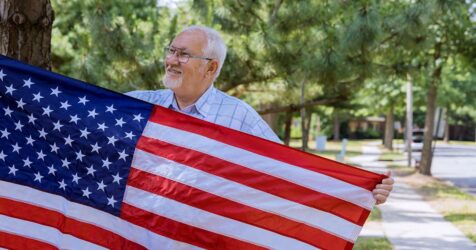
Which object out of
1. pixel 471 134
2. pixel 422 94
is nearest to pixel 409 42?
pixel 422 94

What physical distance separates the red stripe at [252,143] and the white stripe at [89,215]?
21.8 inches

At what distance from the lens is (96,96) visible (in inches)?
134

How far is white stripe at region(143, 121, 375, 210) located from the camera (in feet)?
11.0

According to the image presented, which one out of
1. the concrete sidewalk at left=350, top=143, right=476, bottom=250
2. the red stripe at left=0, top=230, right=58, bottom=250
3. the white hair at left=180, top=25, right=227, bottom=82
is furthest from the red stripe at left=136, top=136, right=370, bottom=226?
the concrete sidewalk at left=350, top=143, right=476, bottom=250

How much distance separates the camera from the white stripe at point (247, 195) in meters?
3.30

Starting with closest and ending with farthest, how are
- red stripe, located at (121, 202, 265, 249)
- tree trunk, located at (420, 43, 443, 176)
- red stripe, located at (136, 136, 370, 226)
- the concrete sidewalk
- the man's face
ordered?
red stripe, located at (121, 202, 265, 249) < red stripe, located at (136, 136, 370, 226) < the man's face < the concrete sidewalk < tree trunk, located at (420, 43, 443, 176)

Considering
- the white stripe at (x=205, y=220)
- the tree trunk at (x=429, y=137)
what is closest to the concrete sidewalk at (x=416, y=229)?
the white stripe at (x=205, y=220)

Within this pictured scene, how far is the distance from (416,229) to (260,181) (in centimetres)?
727

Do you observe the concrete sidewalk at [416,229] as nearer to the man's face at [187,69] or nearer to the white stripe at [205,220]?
the white stripe at [205,220]

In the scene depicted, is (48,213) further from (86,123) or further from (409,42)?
(409,42)

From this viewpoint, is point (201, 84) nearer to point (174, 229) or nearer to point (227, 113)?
point (227, 113)

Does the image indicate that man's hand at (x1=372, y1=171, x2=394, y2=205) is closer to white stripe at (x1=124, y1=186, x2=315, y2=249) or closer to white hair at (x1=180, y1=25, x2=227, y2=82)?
white stripe at (x1=124, y1=186, x2=315, y2=249)

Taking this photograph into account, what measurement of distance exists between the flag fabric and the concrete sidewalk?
17.5 feet

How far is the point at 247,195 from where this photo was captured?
3348 mm
